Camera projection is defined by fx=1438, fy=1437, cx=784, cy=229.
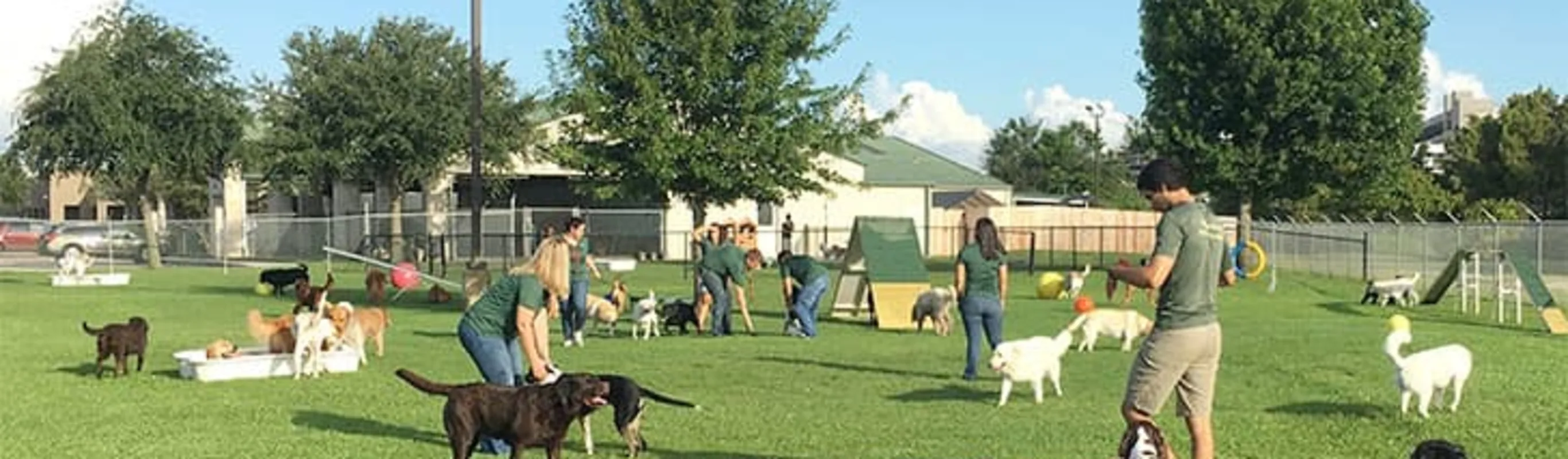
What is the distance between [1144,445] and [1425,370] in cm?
556

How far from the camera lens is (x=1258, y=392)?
1255 centimetres

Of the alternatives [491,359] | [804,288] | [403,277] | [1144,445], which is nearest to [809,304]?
[804,288]

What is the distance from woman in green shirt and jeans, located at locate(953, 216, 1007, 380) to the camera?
12.9 m

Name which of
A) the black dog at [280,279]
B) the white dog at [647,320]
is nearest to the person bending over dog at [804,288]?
the white dog at [647,320]

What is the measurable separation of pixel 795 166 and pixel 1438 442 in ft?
73.7

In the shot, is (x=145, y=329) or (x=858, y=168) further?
(x=858, y=168)

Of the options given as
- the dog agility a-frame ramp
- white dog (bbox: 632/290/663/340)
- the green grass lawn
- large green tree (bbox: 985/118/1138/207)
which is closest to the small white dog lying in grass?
the green grass lawn

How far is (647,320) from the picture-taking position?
19.3 meters

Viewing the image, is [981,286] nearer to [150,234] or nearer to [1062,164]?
[150,234]

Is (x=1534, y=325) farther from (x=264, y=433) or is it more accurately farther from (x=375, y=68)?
(x=375, y=68)

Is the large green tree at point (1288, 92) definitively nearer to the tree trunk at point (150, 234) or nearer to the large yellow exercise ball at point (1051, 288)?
the large yellow exercise ball at point (1051, 288)

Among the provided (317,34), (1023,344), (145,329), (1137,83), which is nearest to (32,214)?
(317,34)

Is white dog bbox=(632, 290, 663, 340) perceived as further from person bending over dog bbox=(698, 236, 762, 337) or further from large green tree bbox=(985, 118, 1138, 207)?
large green tree bbox=(985, 118, 1138, 207)

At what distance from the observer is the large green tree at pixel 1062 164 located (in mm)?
104250
